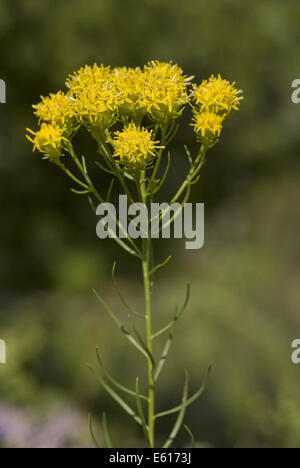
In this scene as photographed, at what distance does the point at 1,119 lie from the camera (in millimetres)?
2564

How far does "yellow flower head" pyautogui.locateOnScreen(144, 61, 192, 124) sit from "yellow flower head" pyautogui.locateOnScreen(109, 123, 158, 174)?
1.7 inches

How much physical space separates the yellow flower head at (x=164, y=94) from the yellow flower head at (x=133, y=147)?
0.04 meters

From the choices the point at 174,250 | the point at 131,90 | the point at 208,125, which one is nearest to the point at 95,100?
the point at 131,90

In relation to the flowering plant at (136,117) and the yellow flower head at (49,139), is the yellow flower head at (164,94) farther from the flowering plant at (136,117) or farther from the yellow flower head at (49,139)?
the yellow flower head at (49,139)

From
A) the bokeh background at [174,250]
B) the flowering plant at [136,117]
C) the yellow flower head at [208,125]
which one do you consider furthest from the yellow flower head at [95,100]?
the bokeh background at [174,250]

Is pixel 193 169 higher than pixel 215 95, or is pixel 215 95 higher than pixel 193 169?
pixel 215 95

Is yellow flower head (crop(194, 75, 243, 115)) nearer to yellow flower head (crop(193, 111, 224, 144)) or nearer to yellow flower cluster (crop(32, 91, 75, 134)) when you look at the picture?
yellow flower head (crop(193, 111, 224, 144))

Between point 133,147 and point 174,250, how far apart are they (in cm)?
245

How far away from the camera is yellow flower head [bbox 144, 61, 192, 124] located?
749 mm

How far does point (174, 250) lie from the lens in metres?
3.15

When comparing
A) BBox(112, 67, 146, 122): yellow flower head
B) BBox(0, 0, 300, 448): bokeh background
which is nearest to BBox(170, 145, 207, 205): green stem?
BBox(112, 67, 146, 122): yellow flower head

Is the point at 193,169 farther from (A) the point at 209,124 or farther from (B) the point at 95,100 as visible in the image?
(B) the point at 95,100

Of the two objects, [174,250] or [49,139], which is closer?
[49,139]
